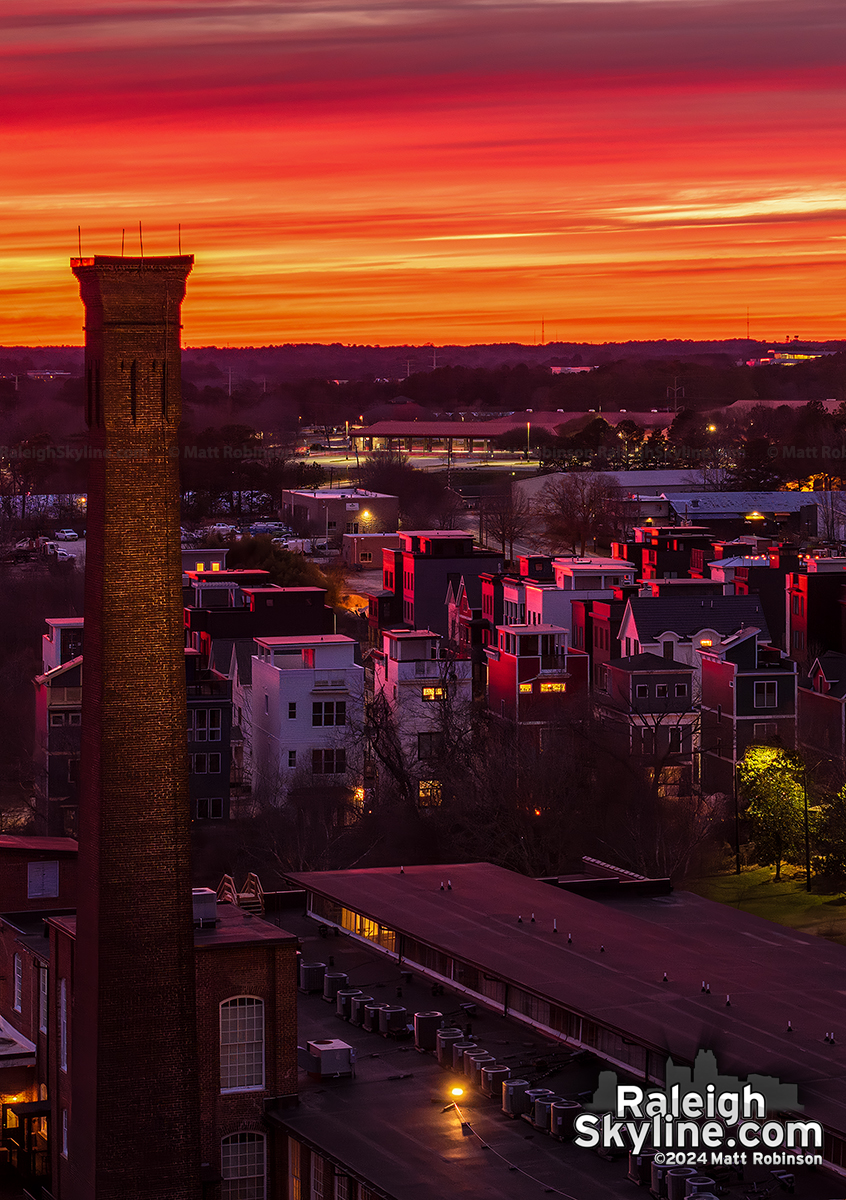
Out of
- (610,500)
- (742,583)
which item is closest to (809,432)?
(610,500)

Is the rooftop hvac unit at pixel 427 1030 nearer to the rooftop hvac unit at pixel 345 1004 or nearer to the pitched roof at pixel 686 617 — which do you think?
the rooftop hvac unit at pixel 345 1004

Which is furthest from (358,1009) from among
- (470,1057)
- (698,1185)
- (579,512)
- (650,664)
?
(579,512)

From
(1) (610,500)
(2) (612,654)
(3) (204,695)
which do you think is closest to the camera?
(3) (204,695)

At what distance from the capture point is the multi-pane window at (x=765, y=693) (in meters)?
52.1

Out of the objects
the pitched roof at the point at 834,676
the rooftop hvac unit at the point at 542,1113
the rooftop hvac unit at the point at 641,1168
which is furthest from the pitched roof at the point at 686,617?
the rooftop hvac unit at the point at 641,1168

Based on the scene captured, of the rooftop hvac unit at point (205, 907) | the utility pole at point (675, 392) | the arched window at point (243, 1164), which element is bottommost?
the arched window at point (243, 1164)

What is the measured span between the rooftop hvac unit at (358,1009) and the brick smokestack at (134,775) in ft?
8.94

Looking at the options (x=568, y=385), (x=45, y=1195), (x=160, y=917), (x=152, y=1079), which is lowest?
(x=45, y=1195)

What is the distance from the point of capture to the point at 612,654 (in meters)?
58.6

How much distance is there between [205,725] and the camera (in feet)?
164

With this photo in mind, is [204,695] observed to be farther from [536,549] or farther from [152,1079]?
[536,549]

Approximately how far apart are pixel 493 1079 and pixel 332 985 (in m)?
4.34

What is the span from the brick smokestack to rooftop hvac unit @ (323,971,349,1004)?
11.5 ft

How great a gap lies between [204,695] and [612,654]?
45.8 feet
